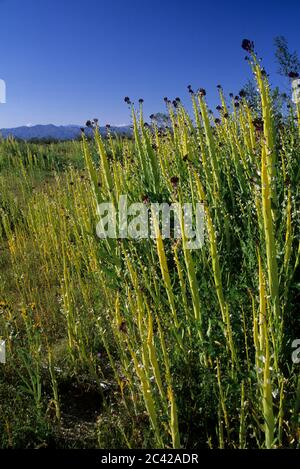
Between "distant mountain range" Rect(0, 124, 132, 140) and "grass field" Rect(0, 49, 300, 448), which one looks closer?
"grass field" Rect(0, 49, 300, 448)

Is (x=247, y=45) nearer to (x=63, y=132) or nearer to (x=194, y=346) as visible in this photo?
(x=194, y=346)

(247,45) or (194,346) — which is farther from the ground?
(247,45)

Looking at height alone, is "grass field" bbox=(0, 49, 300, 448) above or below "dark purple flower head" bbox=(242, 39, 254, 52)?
below

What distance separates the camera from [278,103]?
3.04 meters

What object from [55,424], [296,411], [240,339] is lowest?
[55,424]

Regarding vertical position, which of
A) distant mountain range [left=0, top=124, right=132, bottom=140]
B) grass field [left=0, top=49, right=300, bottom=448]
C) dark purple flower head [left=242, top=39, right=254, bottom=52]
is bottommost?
grass field [left=0, top=49, right=300, bottom=448]

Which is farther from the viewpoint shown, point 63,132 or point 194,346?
point 63,132

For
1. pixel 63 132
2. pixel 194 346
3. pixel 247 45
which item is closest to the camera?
pixel 247 45

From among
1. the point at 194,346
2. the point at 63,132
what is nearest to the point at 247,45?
the point at 194,346

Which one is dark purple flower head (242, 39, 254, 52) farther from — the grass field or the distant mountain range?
the distant mountain range

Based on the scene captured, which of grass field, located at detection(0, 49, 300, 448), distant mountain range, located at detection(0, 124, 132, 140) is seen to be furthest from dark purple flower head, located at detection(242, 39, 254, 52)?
distant mountain range, located at detection(0, 124, 132, 140)
